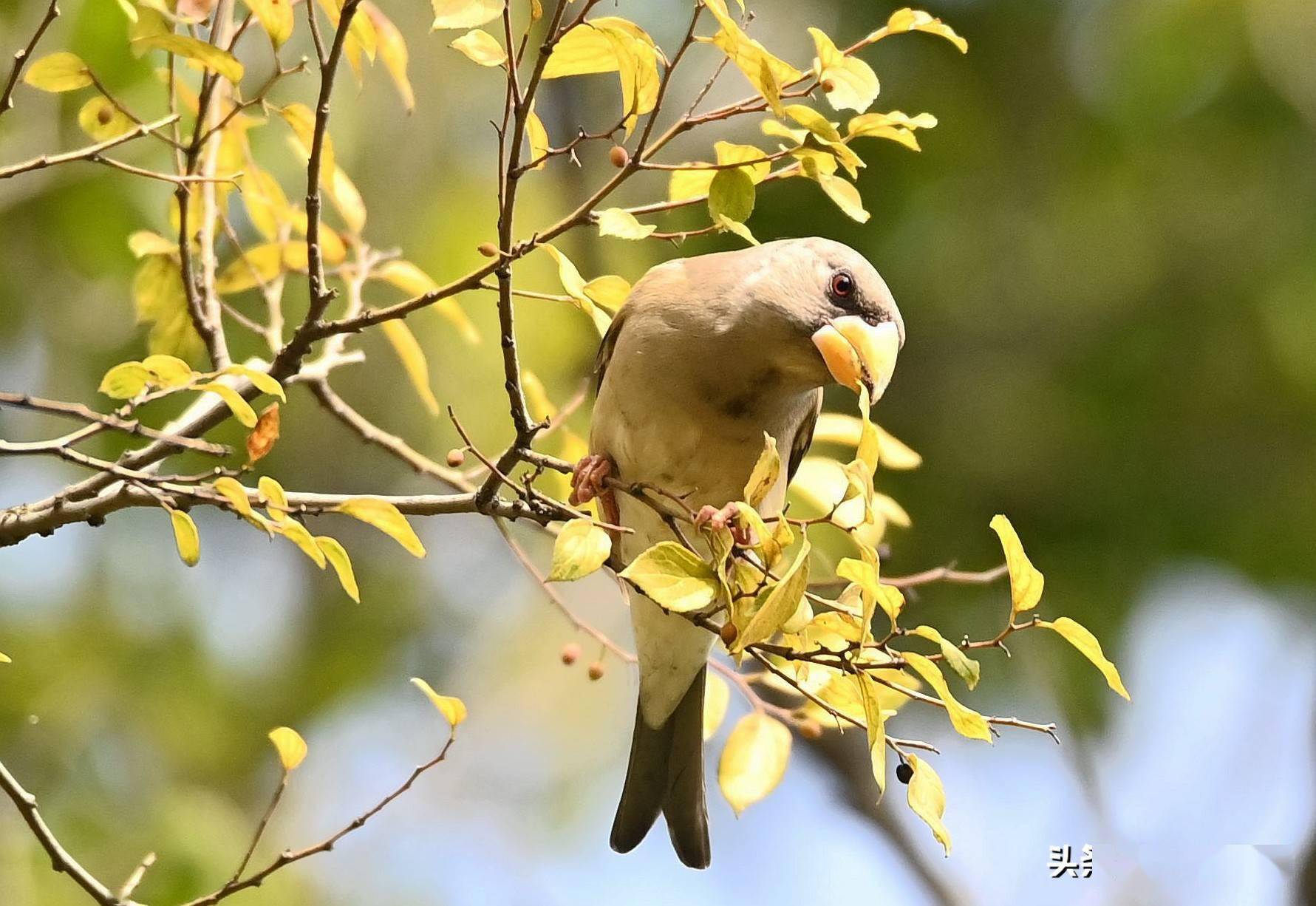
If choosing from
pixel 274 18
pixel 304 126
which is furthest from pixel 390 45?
pixel 274 18

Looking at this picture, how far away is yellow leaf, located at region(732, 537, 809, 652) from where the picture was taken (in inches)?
35.2

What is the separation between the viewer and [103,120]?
1.36 m

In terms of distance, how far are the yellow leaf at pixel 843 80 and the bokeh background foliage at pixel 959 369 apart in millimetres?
1621

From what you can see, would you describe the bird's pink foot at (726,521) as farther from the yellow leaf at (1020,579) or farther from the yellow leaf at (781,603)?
the yellow leaf at (1020,579)

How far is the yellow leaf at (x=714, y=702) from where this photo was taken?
1.55m

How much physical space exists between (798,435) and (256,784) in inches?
92.9

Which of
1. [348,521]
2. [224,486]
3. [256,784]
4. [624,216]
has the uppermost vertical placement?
[624,216]

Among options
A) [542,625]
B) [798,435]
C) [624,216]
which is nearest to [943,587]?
[542,625]

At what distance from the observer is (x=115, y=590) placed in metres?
3.39

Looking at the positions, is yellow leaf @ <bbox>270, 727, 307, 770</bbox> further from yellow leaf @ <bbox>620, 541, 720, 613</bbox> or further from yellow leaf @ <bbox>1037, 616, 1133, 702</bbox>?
yellow leaf @ <bbox>1037, 616, 1133, 702</bbox>

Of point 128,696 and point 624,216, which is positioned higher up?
point 624,216

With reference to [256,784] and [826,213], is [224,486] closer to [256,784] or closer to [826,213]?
[826,213]

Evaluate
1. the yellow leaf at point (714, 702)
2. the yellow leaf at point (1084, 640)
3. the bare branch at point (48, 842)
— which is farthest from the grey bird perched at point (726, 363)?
the bare branch at point (48, 842)

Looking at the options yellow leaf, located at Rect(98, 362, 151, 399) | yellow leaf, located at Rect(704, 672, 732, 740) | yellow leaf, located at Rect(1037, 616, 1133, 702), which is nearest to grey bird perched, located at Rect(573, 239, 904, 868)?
yellow leaf, located at Rect(704, 672, 732, 740)
